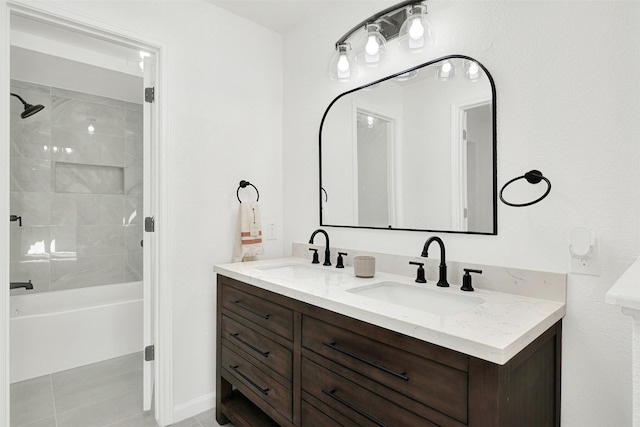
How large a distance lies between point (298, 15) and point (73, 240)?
2842 millimetres

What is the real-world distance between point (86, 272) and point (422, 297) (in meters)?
A: 3.23

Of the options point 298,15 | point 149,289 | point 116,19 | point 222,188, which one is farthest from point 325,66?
point 149,289

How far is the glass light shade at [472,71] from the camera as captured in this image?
1452 millimetres

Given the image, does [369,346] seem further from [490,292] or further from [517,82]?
[517,82]

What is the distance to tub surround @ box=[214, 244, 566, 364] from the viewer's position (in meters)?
0.90

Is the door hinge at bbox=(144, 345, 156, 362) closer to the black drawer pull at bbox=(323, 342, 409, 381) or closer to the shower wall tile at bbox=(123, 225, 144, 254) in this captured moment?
the black drawer pull at bbox=(323, 342, 409, 381)

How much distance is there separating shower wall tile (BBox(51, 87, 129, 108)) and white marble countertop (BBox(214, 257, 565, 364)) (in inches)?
112

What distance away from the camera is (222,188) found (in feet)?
7.15

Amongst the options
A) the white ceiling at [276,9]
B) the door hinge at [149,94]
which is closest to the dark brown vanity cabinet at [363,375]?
the door hinge at [149,94]

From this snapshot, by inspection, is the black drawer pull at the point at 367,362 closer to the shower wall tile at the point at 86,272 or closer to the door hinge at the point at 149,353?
the door hinge at the point at 149,353

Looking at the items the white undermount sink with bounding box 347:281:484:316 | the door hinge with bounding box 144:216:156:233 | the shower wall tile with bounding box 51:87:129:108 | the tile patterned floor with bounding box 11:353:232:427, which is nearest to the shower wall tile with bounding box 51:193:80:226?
the shower wall tile with bounding box 51:87:129:108

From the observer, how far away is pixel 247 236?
2.18m

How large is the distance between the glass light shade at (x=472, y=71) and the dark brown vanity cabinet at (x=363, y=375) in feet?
3.35

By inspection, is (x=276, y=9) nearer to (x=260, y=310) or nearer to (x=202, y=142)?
(x=202, y=142)
